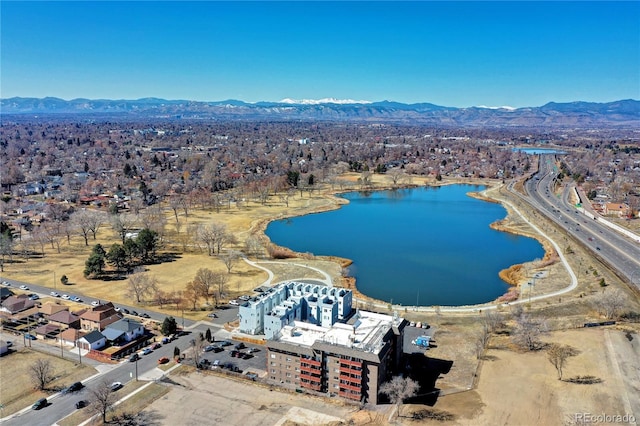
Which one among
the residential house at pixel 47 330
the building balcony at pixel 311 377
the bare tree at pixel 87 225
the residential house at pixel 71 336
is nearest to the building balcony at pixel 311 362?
the building balcony at pixel 311 377

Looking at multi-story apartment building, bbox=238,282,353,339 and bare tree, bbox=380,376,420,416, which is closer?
bare tree, bbox=380,376,420,416

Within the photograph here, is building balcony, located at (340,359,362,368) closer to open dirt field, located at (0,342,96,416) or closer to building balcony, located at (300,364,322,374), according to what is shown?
building balcony, located at (300,364,322,374)

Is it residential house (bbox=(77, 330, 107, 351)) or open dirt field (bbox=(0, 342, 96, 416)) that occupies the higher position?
residential house (bbox=(77, 330, 107, 351))

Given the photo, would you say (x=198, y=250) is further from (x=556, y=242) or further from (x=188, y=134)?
(x=188, y=134)

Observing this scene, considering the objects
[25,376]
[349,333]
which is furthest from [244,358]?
[25,376]

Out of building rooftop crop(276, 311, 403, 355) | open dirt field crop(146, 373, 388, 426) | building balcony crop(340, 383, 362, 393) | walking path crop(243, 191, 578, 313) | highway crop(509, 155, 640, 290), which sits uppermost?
building rooftop crop(276, 311, 403, 355)

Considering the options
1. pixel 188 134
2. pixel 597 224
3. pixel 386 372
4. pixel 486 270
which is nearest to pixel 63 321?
pixel 386 372

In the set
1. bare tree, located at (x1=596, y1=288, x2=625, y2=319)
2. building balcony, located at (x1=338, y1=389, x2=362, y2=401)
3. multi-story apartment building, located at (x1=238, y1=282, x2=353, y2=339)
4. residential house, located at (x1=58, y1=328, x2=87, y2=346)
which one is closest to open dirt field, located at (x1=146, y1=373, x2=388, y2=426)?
building balcony, located at (x1=338, y1=389, x2=362, y2=401)

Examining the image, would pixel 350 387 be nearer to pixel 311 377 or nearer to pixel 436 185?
pixel 311 377
